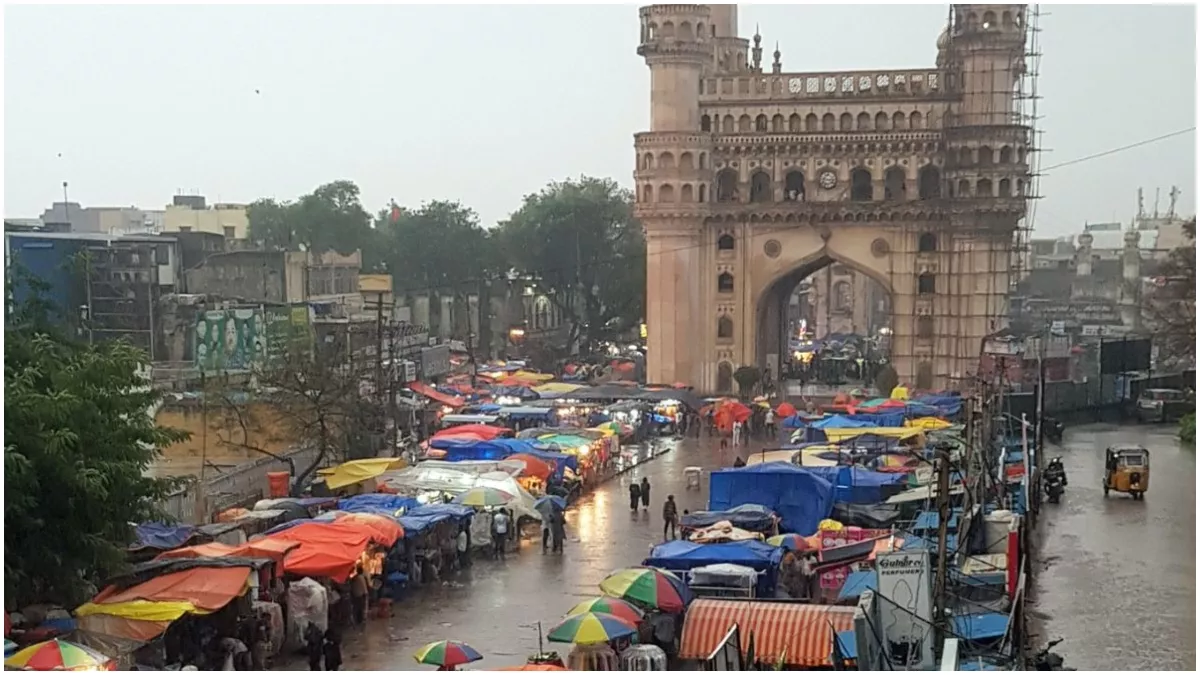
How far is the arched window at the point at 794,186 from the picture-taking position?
3603 cm

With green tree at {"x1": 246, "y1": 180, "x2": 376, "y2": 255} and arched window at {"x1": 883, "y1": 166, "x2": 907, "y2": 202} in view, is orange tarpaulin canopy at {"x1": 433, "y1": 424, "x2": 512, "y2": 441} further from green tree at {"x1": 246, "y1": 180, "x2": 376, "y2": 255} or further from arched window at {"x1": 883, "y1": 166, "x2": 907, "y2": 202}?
green tree at {"x1": 246, "y1": 180, "x2": 376, "y2": 255}

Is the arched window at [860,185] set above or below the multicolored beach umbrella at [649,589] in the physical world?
above

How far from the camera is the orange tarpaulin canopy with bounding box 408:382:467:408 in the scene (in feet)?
92.3

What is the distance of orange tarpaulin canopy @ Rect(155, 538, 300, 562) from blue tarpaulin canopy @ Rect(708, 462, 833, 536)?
559 centimetres

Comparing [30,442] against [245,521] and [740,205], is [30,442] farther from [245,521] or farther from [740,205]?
[740,205]

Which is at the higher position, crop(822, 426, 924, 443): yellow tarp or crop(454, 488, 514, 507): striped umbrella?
crop(454, 488, 514, 507): striped umbrella

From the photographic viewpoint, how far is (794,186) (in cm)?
3644

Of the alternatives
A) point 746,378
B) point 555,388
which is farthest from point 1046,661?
point 746,378

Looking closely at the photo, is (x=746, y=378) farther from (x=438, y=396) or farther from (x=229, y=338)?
(x=229, y=338)

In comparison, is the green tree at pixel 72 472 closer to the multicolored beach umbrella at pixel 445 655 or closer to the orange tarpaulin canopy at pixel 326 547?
the orange tarpaulin canopy at pixel 326 547

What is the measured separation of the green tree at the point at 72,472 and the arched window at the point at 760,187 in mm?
25742

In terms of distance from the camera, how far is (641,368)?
42938 mm

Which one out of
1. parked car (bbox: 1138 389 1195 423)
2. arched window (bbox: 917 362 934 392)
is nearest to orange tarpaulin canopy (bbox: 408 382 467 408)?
arched window (bbox: 917 362 934 392)

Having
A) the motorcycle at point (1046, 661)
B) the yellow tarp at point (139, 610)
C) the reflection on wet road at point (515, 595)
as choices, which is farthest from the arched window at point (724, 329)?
the yellow tarp at point (139, 610)
